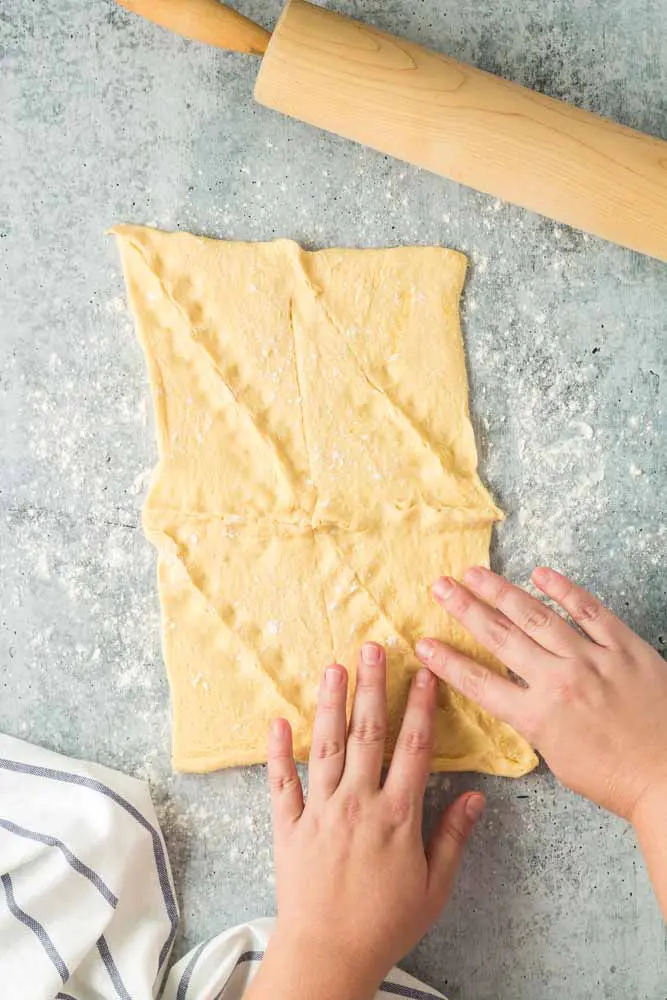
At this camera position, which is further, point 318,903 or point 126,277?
point 126,277

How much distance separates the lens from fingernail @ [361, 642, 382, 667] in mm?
1011

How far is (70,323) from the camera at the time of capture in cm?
110

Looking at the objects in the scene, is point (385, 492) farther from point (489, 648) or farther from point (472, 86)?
point (472, 86)

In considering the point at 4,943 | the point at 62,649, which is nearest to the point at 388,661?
the point at 62,649

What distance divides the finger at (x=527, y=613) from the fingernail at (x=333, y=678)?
19 cm

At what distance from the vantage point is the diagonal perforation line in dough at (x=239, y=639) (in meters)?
1.04

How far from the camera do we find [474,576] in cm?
104

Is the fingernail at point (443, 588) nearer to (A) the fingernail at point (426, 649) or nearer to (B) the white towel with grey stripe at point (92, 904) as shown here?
(A) the fingernail at point (426, 649)

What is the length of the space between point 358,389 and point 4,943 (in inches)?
29.9

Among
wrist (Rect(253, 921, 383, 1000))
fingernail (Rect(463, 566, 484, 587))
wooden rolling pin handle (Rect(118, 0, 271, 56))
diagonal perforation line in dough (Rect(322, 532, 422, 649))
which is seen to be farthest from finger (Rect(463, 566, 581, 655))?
wooden rolling pin handle (Rect(118, 0, 271, 56))

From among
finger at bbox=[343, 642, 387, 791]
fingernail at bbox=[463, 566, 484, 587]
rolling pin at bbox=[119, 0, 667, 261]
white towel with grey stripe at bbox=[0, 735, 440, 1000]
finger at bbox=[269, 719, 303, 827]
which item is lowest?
white towel with grey stripe at bbox=[0, 735, 440, 1000]

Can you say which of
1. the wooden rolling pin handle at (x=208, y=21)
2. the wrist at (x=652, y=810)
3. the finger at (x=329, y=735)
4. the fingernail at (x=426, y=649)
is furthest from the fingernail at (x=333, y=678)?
the wooden rolling pin handle at (x=208, y=21)

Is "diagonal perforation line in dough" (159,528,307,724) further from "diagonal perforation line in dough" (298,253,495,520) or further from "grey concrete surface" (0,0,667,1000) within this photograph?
"diagonal perforation line in dough" (298,253,495,520)

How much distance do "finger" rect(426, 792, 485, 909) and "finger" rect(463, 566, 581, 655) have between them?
212 mm
